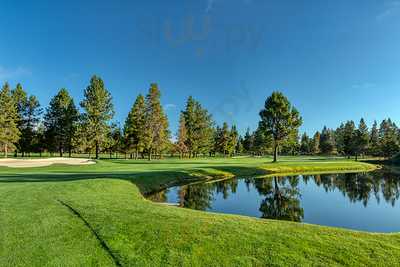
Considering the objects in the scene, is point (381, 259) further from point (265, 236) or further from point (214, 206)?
point (214, 206)

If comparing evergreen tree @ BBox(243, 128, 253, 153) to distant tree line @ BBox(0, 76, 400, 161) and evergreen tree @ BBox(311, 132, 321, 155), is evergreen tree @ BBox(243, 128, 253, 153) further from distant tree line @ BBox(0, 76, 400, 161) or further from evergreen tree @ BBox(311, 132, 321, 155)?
distant tree line @ BBox(0, 76, 400, 161)

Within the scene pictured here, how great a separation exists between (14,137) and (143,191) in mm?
45545

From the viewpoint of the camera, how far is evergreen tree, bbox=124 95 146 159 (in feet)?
188

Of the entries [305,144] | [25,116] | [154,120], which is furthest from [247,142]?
[25,116]

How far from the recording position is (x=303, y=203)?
62.8ft

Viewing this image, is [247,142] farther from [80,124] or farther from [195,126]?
[80,124]

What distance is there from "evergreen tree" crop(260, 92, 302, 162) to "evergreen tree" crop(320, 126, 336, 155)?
223 feet

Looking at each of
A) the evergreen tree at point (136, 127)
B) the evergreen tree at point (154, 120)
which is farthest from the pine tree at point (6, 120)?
the evergreen tree at point (154, 120)

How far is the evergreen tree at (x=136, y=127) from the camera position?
57281 mm

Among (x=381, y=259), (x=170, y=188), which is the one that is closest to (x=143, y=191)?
(x=170, y=188)

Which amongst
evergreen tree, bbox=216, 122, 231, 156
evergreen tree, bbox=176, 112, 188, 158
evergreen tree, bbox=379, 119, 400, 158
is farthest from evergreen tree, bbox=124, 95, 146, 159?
evergreen tree, bbox=379, 119, 400, 158

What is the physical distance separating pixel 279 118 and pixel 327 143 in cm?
6971

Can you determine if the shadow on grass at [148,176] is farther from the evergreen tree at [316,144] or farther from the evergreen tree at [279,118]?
the evergreen tree at [316,144]

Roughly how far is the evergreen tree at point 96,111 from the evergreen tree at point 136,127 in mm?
7038
